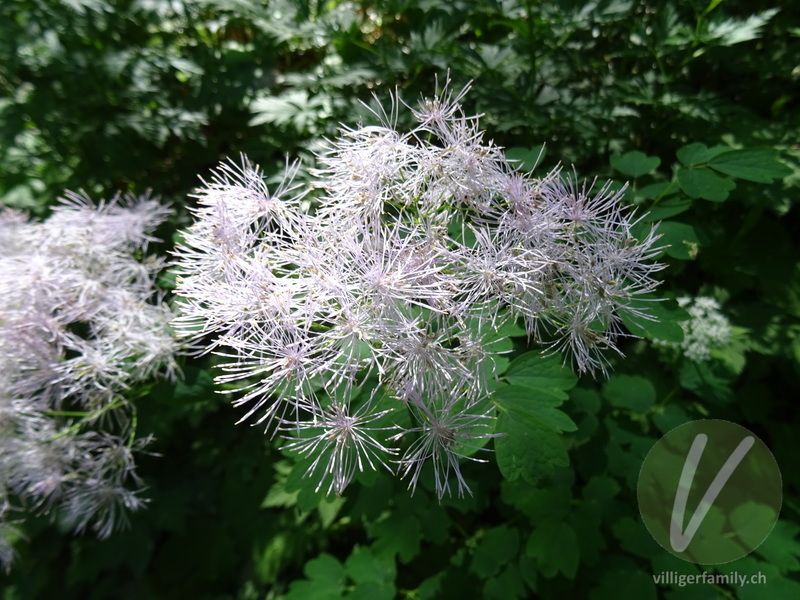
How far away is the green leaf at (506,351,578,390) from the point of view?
123 cm

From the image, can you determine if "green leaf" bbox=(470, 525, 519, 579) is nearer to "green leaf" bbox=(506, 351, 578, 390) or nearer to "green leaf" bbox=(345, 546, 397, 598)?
"green leaf" bbox=(345, 546, 397, 598)

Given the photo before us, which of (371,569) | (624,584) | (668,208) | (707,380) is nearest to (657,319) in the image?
(668,208)

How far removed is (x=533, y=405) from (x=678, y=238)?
25.3 inches

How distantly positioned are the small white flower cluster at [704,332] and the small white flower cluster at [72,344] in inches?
70.9

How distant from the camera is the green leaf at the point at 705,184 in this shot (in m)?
1.35

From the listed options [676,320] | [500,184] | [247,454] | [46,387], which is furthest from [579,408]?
[46,387]

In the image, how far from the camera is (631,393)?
5.75 ft

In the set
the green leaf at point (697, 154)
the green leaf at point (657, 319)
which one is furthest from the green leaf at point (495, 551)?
the green leaf at point (697, 154)

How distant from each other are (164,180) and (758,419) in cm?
298

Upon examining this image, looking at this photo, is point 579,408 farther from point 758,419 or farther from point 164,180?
point 164,180

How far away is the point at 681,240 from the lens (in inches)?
53.1

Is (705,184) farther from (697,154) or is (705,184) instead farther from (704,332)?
(704,332)

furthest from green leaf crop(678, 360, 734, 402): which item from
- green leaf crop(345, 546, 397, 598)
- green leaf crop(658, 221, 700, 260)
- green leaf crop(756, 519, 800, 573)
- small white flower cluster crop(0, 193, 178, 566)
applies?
small white flower cluster crop(0, 193, 178, 566)

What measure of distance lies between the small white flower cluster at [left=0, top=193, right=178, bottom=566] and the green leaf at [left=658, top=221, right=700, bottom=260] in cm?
150
